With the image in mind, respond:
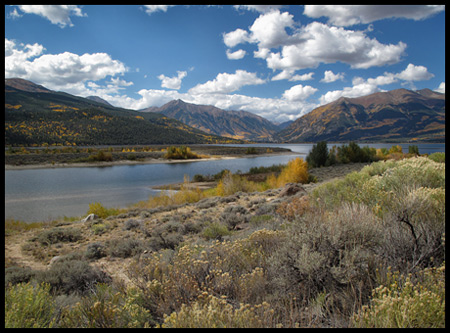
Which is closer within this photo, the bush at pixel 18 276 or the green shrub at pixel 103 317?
the green shrub at pixel 103 317

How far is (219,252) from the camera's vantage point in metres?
3.70

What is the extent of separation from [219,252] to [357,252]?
1.87 m

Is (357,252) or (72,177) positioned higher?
(357,252)

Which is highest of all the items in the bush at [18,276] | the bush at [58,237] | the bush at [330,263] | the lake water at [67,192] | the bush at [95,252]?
the bush at [330,263]

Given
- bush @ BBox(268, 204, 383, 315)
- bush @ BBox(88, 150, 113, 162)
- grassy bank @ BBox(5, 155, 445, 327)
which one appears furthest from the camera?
bush @ BBox(88, 150, 113, 162)

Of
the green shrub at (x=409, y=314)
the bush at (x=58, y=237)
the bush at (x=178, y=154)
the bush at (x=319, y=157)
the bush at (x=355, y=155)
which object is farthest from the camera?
the bush at (x=178, y=154)

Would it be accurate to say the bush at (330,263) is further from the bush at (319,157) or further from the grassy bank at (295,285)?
the bush at (319,157)

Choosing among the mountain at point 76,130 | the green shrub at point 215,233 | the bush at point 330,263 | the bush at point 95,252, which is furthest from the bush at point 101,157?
the bush at point 330,263

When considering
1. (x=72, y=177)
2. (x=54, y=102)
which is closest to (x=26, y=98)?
(x=54, y=102)

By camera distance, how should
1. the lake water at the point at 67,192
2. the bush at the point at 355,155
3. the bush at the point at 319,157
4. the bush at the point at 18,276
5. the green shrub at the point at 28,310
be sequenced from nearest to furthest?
the green shrub at the point at 28,310 < the bush at the point at 18,276 < the lake water at the point at 67,192 < the bush at the point at 319,157 < the bush at the point at 355,155

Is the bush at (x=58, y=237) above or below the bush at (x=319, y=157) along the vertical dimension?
below

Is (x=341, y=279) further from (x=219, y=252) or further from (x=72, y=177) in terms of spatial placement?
(x=72, y=177)

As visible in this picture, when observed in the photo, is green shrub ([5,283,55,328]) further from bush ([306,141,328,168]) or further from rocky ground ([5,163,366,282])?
bush ([306,141,328,168])

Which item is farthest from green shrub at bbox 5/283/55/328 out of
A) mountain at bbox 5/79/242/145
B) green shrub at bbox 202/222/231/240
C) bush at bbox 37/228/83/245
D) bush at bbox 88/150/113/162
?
mountain at bbox 5/79/242/145
